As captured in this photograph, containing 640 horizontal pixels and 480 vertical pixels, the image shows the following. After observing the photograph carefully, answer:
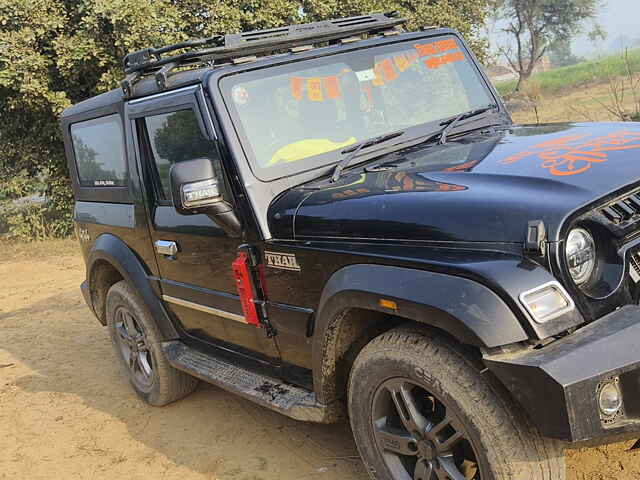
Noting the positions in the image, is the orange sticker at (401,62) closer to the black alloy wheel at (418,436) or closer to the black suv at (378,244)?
the black suv at (378,244)

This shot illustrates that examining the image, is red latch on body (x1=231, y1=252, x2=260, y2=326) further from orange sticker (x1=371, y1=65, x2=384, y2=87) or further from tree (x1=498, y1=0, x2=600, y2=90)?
tree (x1=498, y1=0, x2=600, y2=90)

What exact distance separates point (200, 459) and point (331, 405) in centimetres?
117

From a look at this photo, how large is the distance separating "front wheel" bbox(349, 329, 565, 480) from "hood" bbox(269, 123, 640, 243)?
44cm

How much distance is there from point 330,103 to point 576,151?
3.99 feet

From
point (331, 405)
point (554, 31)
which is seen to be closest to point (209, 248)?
point (331, 405)

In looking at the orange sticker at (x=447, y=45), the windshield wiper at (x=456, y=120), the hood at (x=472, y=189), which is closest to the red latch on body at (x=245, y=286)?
the hood at (x=472, y=189)

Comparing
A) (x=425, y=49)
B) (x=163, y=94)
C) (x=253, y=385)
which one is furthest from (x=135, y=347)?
(x=425, y=49)

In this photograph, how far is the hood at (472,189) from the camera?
2324mm

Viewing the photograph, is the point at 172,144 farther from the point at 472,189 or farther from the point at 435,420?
the point at 435,420

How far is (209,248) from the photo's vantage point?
3.51m

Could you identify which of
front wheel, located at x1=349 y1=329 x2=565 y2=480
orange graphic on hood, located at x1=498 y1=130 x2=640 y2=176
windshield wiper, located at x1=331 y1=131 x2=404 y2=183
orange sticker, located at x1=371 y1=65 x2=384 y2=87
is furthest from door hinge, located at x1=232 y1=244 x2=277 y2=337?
orange graphic on hood, located at x1=498 y1=130 x2=640 y2=176

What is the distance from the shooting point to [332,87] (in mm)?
3410

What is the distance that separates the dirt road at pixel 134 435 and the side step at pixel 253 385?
45 cm

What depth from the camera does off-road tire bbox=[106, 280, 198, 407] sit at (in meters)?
4.42
